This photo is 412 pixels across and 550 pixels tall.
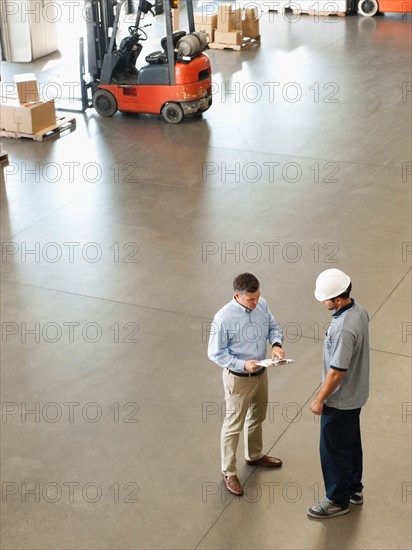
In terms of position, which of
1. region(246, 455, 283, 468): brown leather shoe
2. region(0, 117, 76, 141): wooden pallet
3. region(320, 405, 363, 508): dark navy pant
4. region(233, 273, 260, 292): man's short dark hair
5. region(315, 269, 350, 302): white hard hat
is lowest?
region(246, 455, 283, 468): brown leather shoe

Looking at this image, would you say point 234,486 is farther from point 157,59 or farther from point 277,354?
point 157,59

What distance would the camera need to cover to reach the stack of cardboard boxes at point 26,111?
14.3m

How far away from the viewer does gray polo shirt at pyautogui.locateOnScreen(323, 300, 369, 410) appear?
5477mm

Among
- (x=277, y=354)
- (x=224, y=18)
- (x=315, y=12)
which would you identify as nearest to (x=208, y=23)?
(x=224, y=18)

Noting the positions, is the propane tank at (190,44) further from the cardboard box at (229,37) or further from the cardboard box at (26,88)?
the cardboard box at (229,37)

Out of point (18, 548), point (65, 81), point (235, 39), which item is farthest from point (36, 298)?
point (235, 39)

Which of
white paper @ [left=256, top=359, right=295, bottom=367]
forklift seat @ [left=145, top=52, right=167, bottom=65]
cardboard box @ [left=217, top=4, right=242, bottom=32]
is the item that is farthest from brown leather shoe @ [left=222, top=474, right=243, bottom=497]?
cardboard box @ [left=217, top=4, right=242, bottom=32]

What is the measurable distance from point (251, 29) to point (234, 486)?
16.4m

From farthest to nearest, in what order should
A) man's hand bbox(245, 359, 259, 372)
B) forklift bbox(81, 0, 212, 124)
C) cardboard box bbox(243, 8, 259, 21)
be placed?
1. cardboard box bbox(243, 8, 259, 21)
2. forklift bbox(81, 0, 212, 124)
3. man's hand bbox(245, 359, 259, 372)

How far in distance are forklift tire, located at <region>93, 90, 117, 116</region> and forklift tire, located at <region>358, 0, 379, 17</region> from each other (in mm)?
10473

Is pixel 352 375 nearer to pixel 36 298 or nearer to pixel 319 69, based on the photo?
pixel 36 298

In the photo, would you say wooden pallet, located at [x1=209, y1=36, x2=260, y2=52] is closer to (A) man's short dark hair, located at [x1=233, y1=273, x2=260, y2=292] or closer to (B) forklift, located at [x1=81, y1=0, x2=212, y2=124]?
(B) forklift, located at [x1=81, y1=0, x2=212, y2=124]

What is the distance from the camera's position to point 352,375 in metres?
5.62

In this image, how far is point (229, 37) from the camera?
20188 millimetres
